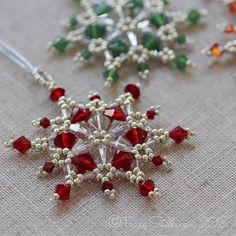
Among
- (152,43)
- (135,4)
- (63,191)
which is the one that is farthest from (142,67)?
(63,191)

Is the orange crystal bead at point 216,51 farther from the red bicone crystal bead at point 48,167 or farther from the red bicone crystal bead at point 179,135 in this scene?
the red bicone crystal bead at point 48,167

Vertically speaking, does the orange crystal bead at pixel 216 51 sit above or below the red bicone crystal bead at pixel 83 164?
below

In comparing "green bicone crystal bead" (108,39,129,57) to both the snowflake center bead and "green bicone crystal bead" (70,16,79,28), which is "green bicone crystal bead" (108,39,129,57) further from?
the snowflake center bead

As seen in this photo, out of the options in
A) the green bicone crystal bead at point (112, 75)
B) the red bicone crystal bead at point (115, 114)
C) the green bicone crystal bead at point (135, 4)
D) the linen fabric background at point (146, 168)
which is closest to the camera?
the linen fabric background at point (146, 168)

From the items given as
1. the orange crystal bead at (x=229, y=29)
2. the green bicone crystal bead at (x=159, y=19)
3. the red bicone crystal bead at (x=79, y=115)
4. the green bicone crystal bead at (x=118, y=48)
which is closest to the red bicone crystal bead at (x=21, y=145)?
the red bicone crystal bead at (x=79, y=115)

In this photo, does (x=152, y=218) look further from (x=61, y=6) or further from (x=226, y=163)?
(x=61, y=6)

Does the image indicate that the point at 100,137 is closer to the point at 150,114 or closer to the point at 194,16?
the point at 150,114
